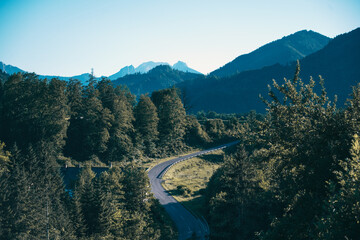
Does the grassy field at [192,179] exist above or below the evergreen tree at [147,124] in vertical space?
below

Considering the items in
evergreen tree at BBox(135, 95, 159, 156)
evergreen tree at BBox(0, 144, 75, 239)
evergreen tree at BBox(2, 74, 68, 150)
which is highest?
evergreen tree at BBox(2, 74, 68, 150)

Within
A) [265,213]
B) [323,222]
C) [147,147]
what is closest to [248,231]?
[265,213]

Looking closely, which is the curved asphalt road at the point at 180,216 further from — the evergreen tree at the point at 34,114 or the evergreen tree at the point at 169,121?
the evergreen tree at the point at 34,114

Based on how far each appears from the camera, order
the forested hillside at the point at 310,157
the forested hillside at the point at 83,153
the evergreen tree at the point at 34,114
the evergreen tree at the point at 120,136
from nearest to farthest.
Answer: the forested hillside at the point at 310,157
the forested hillside at the point at 83,153
the evergreen tree at the point at 34,114
the evergreen tree at the point at 120,136

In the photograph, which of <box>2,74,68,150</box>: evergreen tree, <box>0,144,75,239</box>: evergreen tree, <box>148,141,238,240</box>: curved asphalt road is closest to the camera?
<box>0,144,75,239</box>: evergreen tree

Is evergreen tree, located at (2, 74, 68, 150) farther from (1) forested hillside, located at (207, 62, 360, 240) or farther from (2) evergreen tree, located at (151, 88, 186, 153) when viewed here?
(1) forested hillside, located at (207, 62, 360, 240)

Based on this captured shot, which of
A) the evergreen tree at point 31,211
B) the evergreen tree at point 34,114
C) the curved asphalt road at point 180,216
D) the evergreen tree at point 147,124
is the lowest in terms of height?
the curved asphalt road at point 180,216

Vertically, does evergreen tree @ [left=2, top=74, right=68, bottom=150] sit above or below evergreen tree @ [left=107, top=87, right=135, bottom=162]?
above

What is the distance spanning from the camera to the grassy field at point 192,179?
46.6 metres

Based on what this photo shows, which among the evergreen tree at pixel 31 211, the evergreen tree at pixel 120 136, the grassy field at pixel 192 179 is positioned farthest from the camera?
the evergreen tree at pixel 120 136

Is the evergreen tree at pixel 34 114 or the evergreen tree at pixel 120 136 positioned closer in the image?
the evergreen tree at pixel 34 114

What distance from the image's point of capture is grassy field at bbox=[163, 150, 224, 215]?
1836 inches

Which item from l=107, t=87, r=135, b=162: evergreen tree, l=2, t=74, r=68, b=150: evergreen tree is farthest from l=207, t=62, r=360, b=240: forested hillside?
l=107, t=87, r=135, b=162: evergreen tree

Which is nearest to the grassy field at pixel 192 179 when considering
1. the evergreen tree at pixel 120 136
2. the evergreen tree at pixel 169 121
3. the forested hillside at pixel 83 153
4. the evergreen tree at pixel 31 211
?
the forested hillside at pixel 83 153
